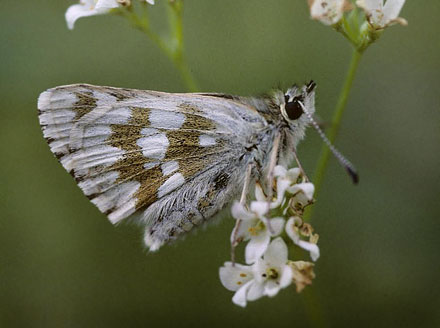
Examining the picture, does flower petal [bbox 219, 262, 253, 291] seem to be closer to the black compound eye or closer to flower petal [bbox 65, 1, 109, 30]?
the black compound eye

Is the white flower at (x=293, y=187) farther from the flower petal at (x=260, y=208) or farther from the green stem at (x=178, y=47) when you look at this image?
the green stem at (x=178, y=47)

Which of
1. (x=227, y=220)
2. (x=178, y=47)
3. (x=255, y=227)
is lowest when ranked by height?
(x=255, y=227)

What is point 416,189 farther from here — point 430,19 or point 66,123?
point 66,123

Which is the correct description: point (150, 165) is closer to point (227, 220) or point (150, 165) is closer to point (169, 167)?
point (169, 167)

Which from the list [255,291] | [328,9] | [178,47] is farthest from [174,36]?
[255,291]

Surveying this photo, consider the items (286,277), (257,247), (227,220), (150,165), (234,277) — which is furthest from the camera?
(227,220)

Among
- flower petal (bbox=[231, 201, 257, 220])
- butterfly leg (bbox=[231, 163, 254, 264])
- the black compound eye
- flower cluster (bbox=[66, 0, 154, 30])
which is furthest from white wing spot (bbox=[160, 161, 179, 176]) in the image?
flower cluster (bbox=[66, 0, 154, 30])

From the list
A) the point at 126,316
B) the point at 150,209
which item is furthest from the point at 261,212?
the point at 126,316

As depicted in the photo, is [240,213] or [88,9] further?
[88,9]
